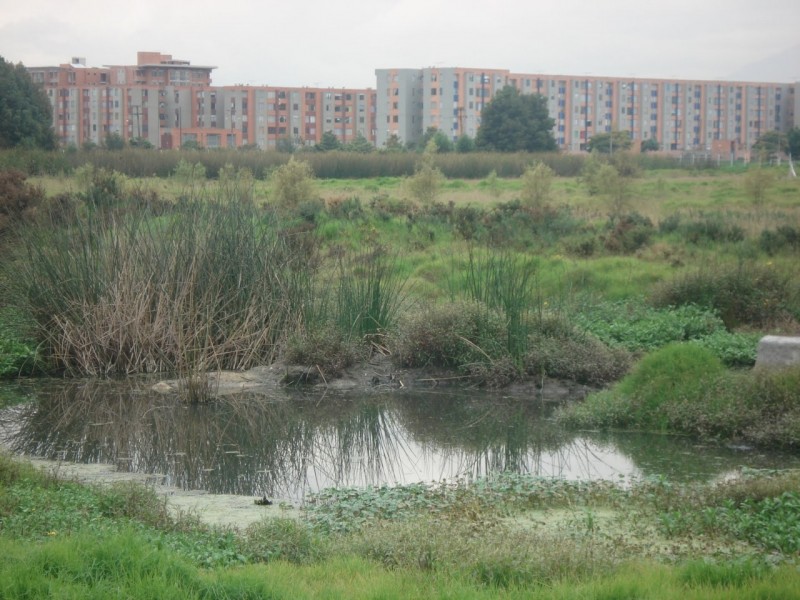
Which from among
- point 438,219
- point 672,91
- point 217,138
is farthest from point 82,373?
point 672,91

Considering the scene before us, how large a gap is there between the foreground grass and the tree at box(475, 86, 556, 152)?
5609cm

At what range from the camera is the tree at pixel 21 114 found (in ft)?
141

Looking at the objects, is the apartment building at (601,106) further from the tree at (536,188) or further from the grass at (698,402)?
the grass at (698,402)

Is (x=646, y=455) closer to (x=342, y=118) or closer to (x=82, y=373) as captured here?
(x=82, y=373)

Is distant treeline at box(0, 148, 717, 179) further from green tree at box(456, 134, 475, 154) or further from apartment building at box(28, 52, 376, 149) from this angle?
apartment building at box(28, 52, 376, 149)

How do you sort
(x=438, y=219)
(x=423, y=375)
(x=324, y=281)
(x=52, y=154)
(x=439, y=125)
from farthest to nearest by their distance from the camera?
(x=439, y=125) → (x=52, y=154) → (x=438, y=219) → (x=324, y=281) → (x=423, y=375)

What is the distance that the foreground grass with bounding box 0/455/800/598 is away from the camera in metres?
4.41

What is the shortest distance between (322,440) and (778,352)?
15.7 ft

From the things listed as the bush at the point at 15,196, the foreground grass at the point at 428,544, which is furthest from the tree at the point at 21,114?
the foreground grass at the point at 428,544

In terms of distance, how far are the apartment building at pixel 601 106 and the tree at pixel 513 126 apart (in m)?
29.5

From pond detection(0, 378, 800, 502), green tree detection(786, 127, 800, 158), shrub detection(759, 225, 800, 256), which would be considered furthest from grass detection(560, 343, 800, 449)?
green tree detection(786, 127, 800, 158)

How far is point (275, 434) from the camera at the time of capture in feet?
33.3

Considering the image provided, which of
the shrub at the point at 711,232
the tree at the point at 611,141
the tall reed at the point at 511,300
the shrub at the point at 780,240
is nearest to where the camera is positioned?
the tall reed at the point at 511,300

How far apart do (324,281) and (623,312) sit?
4507 millimetres
